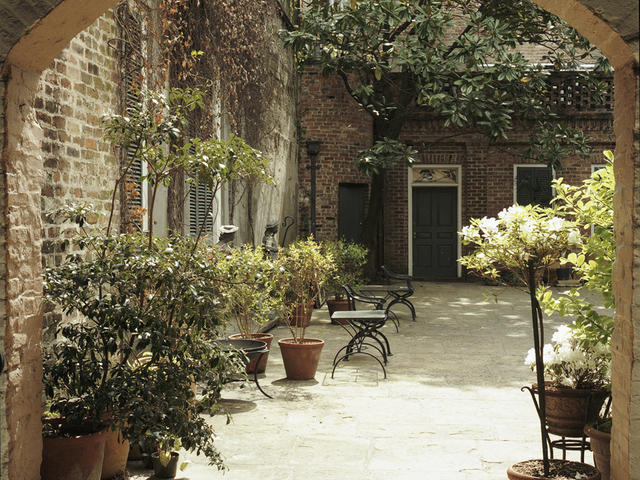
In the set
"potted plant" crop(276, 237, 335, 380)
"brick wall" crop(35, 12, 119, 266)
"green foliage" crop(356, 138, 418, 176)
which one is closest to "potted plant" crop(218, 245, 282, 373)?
"potted plant" crop(276, 237, 335, 380)

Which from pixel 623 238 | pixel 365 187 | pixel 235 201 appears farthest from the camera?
pixel 365 187

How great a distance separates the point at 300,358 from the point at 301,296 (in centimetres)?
134

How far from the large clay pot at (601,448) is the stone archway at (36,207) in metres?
0.35

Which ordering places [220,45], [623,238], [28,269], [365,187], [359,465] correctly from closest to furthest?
1. [623,238]
2. [28,269]
3. [359,465]
4. [220,45]
5. [365,187]

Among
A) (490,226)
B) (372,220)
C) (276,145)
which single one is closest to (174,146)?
(490,226)

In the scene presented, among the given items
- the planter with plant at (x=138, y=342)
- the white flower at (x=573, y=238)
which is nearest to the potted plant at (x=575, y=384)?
the white flower at (x=573, y=238)

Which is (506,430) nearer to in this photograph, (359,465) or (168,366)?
(359,465)

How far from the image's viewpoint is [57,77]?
4.84 meters

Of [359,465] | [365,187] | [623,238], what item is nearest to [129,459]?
[359,465]

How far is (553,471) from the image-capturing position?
144 inches

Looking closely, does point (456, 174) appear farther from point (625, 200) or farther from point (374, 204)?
point (625, 200)

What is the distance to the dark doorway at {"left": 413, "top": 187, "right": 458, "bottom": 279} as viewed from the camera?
17.9 metres

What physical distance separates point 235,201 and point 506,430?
20.1 feet

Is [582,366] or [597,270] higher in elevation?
[597,270]
